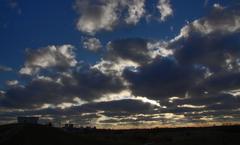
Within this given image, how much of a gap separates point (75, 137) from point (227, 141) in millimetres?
40874

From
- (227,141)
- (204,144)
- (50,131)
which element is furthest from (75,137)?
(227,141)

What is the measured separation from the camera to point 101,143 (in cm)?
8175

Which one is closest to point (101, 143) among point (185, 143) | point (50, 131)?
point (50, 131)

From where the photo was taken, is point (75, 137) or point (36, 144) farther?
point (75, 137)

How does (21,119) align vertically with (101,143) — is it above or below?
above

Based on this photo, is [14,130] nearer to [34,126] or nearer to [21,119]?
[34,126]

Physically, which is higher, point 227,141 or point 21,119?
point 21,119

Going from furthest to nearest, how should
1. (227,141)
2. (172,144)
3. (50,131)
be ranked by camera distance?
(227,141), (172,144), (50,131)

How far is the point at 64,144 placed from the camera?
7588 centimetres

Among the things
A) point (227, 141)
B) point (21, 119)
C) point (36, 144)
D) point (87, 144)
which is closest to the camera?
point (36, 144)

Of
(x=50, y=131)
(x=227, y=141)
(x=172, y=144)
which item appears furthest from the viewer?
(x=227, y=141)

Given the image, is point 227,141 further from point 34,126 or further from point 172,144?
point 34,126

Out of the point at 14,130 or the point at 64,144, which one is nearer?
the point at 64,144

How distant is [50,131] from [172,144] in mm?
29011
